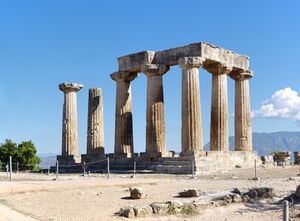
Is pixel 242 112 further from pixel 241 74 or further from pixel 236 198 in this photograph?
pixel 236 198

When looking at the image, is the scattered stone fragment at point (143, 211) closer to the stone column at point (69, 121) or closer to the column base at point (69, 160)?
the column base at point (69, 160)

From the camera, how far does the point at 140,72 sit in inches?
1549

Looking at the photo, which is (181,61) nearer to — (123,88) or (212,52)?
(212,52)

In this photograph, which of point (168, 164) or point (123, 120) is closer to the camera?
point (168, 164)

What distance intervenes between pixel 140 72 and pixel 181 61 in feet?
20.4

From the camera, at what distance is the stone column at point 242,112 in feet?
132

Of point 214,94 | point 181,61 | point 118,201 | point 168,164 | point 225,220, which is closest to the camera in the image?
point 225,220

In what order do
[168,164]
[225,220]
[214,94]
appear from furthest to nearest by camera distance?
[214,94] < [168,164] < [225,220]

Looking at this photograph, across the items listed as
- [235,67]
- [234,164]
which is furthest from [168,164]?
[235,67]

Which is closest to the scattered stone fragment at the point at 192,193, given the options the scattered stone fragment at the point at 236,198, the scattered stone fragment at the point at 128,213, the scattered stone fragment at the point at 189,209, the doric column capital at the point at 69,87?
the scattered stone fragment at the point at 236,198

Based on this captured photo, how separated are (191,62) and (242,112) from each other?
9.07 m

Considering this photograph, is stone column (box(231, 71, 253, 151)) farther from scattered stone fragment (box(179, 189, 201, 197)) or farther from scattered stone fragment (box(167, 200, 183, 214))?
scattered stone fragment (box(167, 200, 183, 214))

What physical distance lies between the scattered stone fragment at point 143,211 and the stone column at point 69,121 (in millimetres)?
28262

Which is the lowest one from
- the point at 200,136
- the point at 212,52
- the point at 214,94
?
the point at 200,136
